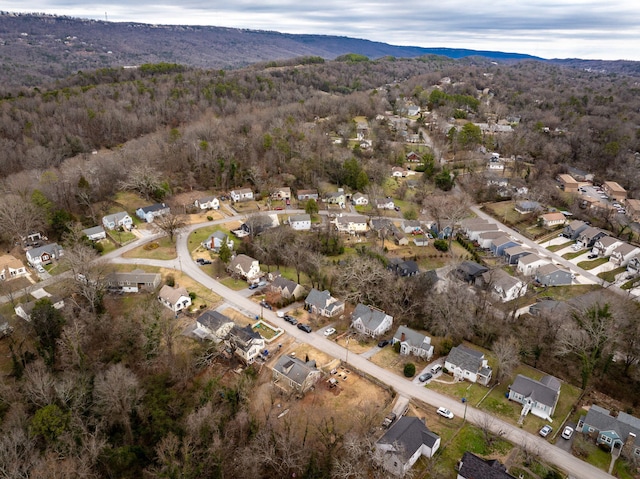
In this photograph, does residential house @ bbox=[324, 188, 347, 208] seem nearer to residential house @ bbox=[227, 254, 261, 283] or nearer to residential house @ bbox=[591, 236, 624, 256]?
residential house @ bbox=[227, 254, 261, 283]

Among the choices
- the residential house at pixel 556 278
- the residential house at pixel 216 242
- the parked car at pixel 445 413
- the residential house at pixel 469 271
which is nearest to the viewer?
the parked car at pixel 445 413

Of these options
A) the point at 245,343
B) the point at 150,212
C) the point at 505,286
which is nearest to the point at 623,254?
the point at 505,286

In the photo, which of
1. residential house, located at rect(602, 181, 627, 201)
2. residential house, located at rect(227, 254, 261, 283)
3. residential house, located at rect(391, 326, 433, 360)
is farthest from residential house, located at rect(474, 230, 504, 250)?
residential house, located at rect(227, 254, 261, 283)

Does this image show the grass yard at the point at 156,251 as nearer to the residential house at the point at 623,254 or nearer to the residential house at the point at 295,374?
the residential house at the point at 295,374

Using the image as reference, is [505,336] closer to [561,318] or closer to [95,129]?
[561,318]

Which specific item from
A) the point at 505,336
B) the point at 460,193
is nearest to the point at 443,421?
the point at 505,336

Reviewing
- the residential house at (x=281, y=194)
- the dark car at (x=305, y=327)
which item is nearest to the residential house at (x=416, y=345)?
the dark car at (x=305, y=327)
